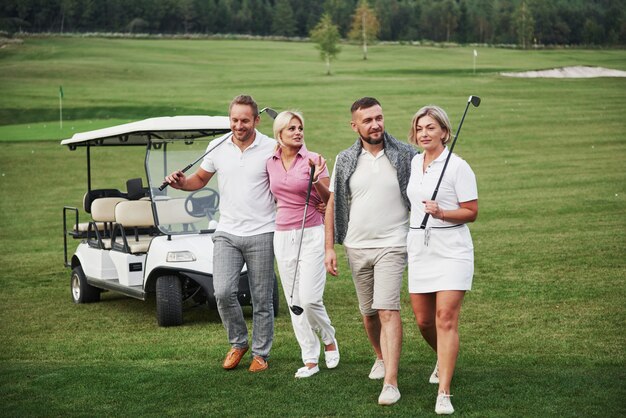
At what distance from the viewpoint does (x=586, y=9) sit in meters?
44.9

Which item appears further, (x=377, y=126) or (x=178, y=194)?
(x=178, y=194)

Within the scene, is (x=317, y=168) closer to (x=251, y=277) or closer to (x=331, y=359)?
(x=251, y=277)

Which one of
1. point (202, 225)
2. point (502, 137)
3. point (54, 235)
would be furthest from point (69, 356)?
point (502, 137)

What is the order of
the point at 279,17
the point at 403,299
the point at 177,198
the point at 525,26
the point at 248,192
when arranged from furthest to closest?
the point at 279,17 < the point at 525,26 < the point at 403,299 < the point at 177,198 < the point at 248,192

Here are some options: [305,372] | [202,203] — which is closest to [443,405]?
[305,372]

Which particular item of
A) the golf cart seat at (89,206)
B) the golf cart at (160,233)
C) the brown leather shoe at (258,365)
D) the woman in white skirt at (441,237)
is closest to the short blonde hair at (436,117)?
the woman in white skirt at (441,237)

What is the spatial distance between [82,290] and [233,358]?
406 cm

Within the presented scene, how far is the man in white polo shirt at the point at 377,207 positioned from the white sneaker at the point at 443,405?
1.62 feet

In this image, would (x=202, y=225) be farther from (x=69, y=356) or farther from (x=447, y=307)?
(x=447, y=307)

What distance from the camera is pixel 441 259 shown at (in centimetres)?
571

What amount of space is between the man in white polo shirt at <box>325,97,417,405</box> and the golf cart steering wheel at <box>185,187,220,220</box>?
3623 millimetres

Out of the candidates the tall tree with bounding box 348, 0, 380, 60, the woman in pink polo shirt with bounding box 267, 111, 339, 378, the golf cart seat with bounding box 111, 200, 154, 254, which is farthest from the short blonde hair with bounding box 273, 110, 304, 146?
the tall tree with bounding box 348, 0, 380, 60

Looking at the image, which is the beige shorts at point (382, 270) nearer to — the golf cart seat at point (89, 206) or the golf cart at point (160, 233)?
the golf cart at point (160, 233)

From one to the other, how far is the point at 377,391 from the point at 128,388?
160 centimetres
